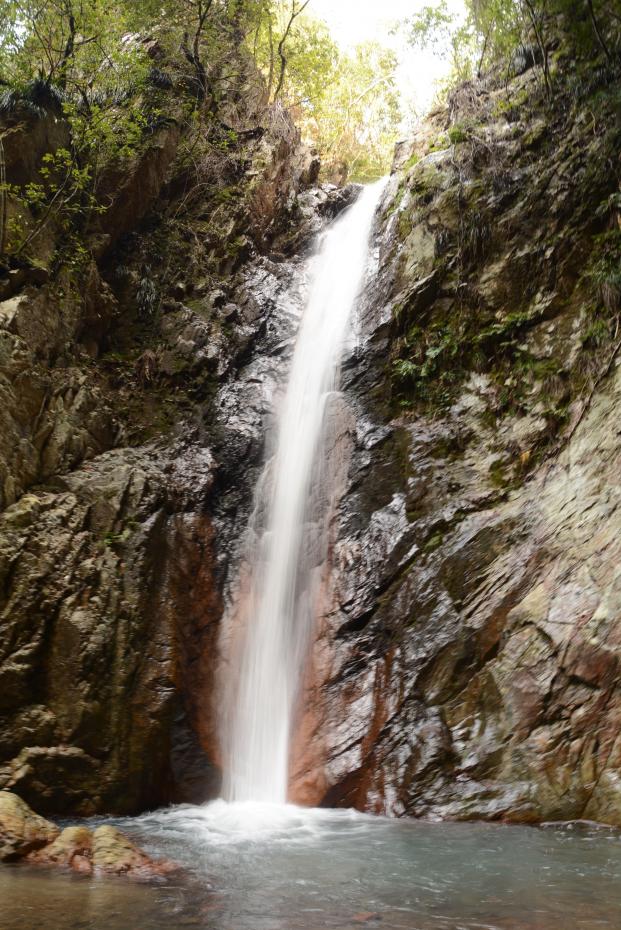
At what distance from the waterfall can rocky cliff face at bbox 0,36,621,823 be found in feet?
1.02

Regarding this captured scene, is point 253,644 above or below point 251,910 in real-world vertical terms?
above

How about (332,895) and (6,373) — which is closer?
(332,895)

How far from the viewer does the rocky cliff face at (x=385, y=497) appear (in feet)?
22.1

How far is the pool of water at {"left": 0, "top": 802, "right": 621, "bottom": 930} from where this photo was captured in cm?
349

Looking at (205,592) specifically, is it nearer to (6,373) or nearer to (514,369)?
(6,373)

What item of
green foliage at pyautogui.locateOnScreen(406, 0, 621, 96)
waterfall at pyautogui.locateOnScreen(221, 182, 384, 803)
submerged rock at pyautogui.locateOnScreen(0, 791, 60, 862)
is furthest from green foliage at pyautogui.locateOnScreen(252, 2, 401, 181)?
submerged rock at pyautogui.locateOnScreen(0, 791, 60, 862)

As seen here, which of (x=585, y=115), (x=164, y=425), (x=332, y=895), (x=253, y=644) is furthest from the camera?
(x=164, y=425)

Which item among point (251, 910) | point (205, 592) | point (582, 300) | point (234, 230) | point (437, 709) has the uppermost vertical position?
point (234, 230)

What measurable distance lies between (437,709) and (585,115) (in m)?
9.76

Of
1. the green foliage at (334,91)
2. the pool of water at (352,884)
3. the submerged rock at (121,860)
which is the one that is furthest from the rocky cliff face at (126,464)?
the green foliage at (334,91)

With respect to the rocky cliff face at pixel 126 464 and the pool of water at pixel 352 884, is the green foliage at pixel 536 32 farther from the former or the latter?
the pool of water at pixel 352 884

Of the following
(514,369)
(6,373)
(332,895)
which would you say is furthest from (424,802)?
(6,373)

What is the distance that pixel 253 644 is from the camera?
8.84 m

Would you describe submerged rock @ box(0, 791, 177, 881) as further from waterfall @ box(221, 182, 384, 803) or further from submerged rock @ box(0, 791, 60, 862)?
waterfall @ box(221, 182, 384, 803)
